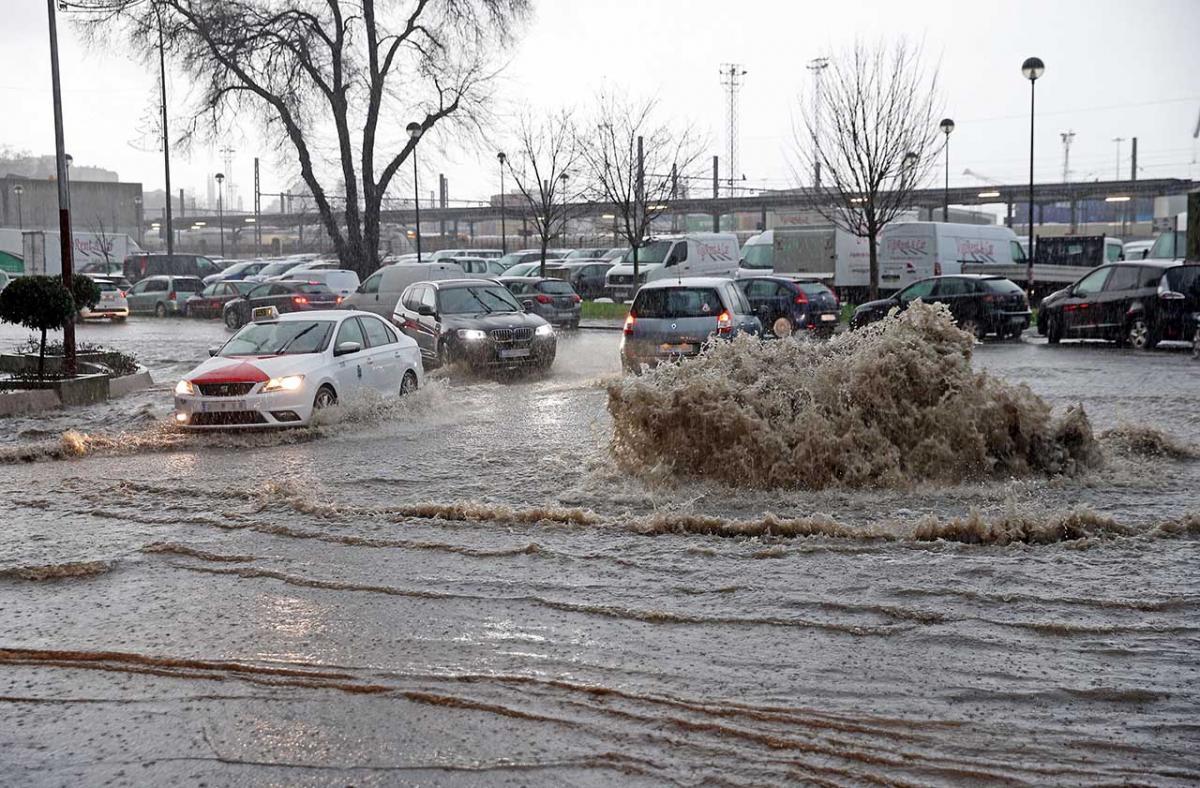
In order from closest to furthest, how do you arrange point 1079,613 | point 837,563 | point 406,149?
point 1079,613 < point 837,563 < point 406,149

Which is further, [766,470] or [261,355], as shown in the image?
[261,355]

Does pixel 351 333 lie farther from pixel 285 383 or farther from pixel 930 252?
pixel 930 252

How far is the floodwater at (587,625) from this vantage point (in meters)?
4.83

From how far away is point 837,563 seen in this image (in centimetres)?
802

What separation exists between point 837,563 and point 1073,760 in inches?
132

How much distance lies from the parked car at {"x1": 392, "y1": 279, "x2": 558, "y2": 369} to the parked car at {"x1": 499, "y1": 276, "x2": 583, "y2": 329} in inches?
423

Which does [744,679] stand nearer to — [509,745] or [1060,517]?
[509,745]

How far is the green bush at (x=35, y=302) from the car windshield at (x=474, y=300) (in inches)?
234

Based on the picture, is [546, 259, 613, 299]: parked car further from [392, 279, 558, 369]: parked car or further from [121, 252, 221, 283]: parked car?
[392, 279, 558, 369]: parked car

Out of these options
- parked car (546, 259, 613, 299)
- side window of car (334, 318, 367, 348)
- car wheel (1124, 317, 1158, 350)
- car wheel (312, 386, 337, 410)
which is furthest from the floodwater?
parked car (546, 259, 613, 299)

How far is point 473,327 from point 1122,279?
13153 millimetres

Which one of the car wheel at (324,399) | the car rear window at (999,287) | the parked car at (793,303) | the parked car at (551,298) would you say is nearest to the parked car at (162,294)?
the parked car at (551,298)

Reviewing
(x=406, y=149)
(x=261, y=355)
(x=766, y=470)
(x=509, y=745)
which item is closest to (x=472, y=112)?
(x=406, y=149)

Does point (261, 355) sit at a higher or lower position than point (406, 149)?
lower
